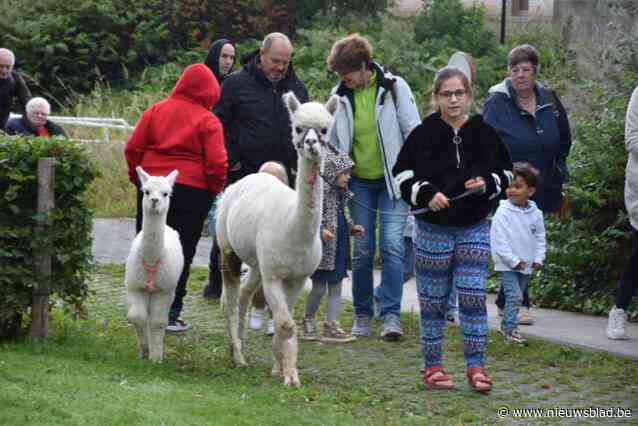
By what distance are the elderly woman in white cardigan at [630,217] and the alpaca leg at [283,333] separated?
2.89m

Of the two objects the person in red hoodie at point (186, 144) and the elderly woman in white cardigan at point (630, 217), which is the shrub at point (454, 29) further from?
the person in red hoodie at point (186, 144)

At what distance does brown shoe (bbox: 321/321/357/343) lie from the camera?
9352 millimetres

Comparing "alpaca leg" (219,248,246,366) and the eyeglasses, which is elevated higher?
the eyeglasses

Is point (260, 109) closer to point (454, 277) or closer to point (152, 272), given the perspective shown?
point (152, 272)

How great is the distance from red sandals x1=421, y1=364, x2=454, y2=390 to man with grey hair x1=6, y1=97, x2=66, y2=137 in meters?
7.47

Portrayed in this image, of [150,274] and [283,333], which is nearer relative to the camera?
[283,333]

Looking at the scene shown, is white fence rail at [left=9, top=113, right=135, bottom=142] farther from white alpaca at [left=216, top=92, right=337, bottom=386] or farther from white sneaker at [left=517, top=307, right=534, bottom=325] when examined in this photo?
white alpaca at [left=216, top=92, right=337, bottom=386]

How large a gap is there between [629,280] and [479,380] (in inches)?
92.2

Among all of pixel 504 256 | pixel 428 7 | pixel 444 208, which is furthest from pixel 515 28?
pixel 444 208

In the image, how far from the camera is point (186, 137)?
9.02m

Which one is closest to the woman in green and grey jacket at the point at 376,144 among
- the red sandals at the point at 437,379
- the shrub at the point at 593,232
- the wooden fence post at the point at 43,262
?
the red sandals at the point at 437,379

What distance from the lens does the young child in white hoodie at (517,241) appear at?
364 inches

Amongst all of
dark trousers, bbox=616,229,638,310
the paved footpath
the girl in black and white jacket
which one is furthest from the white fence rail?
the girl in black and white jacket

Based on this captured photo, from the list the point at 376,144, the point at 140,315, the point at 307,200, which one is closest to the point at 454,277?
the point at 307,200
